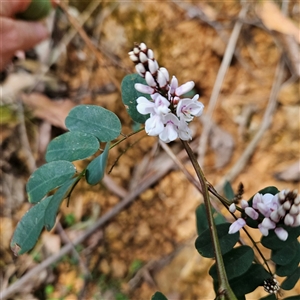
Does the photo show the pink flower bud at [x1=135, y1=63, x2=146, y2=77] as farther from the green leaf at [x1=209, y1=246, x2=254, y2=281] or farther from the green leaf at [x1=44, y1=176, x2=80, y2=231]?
the green leaf at [x1=209, y1=246, x2=254, y2=281]

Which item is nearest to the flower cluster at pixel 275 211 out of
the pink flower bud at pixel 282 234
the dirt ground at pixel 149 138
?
the pink flower bud at pixel 282 234

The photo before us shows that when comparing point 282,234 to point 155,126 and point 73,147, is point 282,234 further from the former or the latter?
point 73,147

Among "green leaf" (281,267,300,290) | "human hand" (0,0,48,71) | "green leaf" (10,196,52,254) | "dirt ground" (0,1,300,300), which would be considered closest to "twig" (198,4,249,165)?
"dirt ground" (0,1,300,300)

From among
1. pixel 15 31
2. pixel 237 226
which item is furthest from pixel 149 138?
pixel 237 226

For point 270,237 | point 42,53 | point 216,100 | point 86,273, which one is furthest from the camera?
point 42,53

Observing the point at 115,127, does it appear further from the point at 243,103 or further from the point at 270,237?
the point at 243,103

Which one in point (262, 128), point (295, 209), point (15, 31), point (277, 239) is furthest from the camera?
point (262, 128)

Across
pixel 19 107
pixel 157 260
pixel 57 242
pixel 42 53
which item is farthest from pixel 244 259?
pixel 42 53
